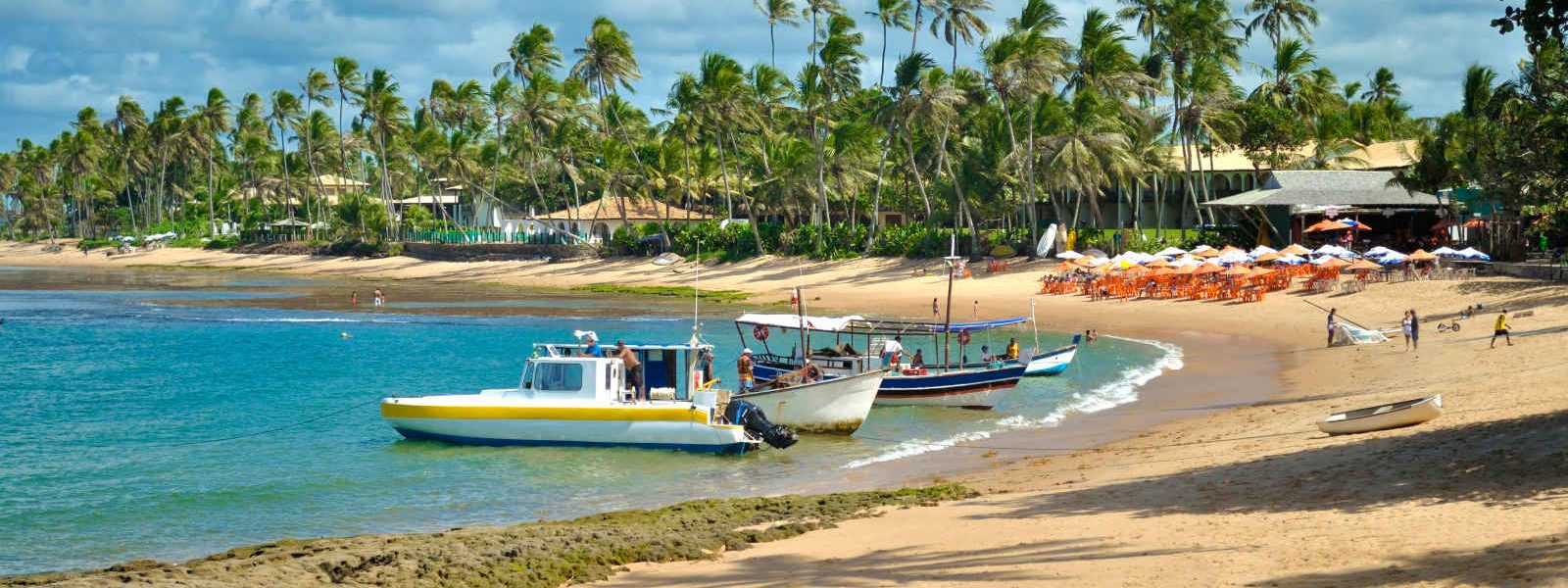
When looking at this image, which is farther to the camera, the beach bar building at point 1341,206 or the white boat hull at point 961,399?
the beach bar building at point 1341,206

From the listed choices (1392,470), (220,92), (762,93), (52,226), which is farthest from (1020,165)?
(52,226)

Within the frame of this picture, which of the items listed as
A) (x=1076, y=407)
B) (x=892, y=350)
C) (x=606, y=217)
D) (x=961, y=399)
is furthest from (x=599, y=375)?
(x=606, y=217)

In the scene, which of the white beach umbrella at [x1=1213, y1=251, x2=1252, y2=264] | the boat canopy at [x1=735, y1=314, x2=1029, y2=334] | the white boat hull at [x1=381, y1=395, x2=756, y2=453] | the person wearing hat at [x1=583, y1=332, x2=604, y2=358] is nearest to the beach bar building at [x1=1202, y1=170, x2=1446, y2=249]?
the white beach umbrella at [x1=1213, y1=251, x2=1252, y2=264]

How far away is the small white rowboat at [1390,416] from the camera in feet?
62.9

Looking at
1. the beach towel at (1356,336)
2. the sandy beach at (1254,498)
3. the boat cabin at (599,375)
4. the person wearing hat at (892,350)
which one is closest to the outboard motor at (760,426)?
the boat cabin at (599,375)

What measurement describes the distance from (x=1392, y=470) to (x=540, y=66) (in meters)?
84.3

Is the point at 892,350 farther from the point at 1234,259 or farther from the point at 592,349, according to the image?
the point at 1234,259

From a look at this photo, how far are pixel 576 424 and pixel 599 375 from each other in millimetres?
1011

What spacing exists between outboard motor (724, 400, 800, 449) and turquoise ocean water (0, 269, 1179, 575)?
1.08 ft

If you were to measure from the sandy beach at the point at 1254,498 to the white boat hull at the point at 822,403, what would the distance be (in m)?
2.65

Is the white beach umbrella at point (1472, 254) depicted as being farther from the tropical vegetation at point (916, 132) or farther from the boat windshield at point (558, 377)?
the boat windshield at point (558, 377)

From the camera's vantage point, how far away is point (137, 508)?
66.9 ft

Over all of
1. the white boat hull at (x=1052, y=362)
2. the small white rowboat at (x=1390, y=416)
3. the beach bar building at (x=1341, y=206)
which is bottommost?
the white boat hull at (x=1052, y=362)

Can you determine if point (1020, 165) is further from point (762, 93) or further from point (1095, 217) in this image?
point (762, 93)
